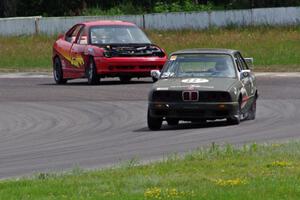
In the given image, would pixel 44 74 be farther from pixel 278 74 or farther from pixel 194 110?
pixel 194 110

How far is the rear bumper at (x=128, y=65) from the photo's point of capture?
2708cm

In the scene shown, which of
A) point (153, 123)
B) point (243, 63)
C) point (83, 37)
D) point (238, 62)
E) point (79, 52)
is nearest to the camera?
point (153, 123)

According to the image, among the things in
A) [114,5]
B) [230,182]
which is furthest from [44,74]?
[114,5]

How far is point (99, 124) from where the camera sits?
63.0 feet

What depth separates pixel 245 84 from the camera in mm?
18734

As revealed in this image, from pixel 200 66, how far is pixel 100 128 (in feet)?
6.54

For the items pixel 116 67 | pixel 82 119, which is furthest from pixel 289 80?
pixel 82 119

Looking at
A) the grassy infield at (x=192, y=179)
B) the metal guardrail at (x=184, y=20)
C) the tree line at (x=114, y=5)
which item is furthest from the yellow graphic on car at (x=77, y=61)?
the tree line at (x=114, y=5)

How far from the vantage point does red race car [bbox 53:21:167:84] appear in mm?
27188

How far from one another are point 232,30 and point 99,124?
26850 millimetres

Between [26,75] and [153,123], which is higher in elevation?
[153,123]

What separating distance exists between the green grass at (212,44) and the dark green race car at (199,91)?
1637 cm

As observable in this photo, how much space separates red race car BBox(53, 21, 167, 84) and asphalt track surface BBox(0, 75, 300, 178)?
487 mm

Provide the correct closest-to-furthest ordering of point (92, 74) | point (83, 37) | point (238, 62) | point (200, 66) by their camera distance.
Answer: point (200, 66)
point (238, 62)
point (92, 74)
point (83, 37)
